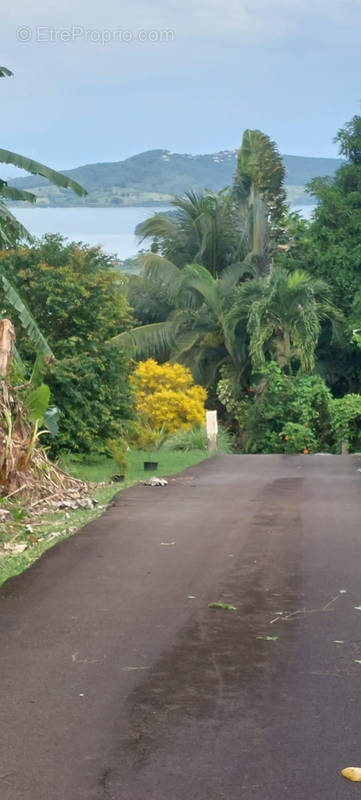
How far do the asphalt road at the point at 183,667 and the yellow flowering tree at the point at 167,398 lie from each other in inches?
958

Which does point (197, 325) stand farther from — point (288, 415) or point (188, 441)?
point (188, 441)

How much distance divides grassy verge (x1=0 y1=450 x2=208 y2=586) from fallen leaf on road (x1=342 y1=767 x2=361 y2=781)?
16.3 ft

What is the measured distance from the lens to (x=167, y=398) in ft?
122

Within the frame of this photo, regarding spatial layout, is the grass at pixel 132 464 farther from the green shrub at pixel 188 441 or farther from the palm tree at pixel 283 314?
the palm tree at pixel 283 314

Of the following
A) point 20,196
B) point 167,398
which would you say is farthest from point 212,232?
point 20,196

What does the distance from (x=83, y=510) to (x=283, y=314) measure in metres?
24.9

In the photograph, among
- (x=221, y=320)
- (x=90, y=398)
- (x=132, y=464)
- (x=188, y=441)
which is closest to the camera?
(x=90, y=398)

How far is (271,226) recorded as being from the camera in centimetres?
4928

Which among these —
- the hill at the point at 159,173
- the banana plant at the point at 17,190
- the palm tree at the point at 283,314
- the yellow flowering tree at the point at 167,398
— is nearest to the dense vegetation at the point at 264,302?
the palm tree at the point at 283,314

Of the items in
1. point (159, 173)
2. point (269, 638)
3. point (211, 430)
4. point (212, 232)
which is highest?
point (159, 173)

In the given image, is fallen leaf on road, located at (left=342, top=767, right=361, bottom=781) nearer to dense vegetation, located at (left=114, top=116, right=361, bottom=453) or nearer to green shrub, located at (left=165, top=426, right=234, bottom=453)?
green shrub, located at (left=165, top=426, right=234, bottom=453)

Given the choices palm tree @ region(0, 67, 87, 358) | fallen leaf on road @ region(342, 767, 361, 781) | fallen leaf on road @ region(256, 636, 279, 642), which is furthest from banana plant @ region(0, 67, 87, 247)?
fallen leaf on road @ region(342, 767, 361, 781)

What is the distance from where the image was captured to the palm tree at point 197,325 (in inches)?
1624

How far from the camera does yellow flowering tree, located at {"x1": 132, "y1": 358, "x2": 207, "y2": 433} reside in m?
37.2
